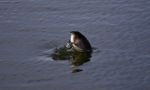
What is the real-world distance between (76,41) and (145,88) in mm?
4030

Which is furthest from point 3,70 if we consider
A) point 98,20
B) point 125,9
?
point 125,9

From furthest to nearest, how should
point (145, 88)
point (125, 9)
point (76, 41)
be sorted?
point (125, 9)
point (76, 41)
point (145, 88)

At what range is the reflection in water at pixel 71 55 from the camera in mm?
20594

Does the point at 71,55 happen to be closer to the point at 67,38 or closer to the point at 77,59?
the point at 77,59

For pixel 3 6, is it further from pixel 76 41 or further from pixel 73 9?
pixel 76 41

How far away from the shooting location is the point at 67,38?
22.5m

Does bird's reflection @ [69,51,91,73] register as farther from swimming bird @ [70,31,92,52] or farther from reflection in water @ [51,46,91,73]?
swimming bird @ [70,31,92,52]

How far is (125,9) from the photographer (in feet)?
82.8

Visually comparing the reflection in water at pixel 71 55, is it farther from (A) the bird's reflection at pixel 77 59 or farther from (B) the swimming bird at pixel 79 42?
(B) the swimming bird at pixel 79 42

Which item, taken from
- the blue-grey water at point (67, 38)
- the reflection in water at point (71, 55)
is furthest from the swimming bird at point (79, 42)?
the blue-grey water at point (67, 38)

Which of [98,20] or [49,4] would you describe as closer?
[98,20]

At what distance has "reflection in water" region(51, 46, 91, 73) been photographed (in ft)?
67.6

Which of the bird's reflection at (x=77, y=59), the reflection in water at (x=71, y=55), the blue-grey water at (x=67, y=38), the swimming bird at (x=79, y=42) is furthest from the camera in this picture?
the swimming bird at (x=79, y=42)

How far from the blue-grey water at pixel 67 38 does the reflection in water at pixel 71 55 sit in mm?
266
